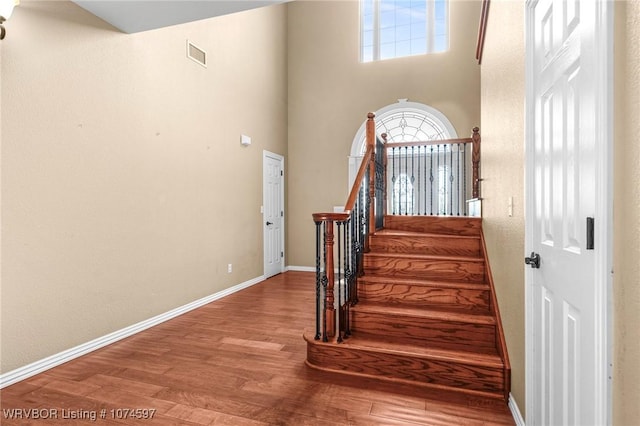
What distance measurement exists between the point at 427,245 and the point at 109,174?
2990mm

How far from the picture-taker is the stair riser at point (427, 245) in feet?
10.8

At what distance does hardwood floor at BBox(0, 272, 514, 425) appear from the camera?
1.90m

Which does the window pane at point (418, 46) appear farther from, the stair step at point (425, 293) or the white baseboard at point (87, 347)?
the white baseboard at point (87, 347)

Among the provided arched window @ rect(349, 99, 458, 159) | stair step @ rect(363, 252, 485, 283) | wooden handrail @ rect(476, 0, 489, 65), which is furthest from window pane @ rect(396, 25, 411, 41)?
stair step @ rect(363, 252, 485, 283)

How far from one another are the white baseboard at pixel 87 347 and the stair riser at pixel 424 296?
2114 millimetres

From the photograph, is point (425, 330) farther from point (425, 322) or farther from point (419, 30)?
point (419, 30)

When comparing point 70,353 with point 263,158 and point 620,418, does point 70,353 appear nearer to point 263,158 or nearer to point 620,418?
point 620,418

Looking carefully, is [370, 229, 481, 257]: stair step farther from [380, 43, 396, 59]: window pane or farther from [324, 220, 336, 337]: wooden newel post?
[380, 43, 396, 59]: window pane

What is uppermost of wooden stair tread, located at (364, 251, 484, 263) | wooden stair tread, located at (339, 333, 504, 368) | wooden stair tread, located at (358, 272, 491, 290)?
wooden stair tread, located at (364, 251, 484, 263)

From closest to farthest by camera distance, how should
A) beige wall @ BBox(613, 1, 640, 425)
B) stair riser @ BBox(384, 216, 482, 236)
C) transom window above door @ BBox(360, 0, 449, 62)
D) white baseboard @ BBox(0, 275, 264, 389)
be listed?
beige wall @ BBox(613, 1, 640, 425) → white baseboard @ BBox(0, 275, 264, 389) → stair riser @ BBox(384, 216, 482, 236) → transom window above door @ BBox(360, 0, 449, 62)

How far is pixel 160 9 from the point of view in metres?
2.67

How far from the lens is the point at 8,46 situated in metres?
2.27

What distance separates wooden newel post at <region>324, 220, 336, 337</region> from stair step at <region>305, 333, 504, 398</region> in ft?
0.45

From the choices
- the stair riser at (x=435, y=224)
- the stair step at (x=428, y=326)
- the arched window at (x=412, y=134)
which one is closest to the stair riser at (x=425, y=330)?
the stair step at (x=428, y=326)
